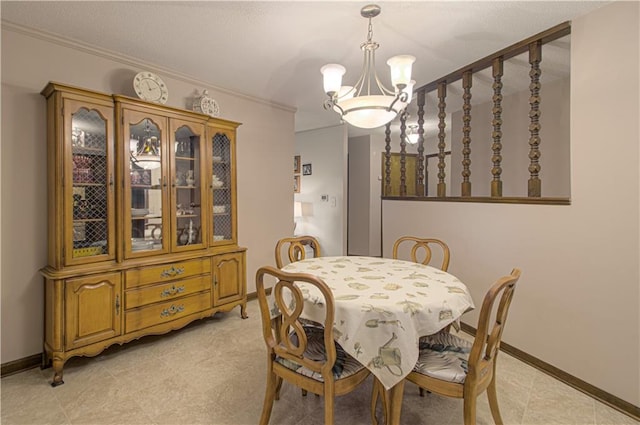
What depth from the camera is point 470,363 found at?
1.42 m

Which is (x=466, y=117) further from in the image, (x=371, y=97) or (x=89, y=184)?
(x=89, y=184)

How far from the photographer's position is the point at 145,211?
8.77 feet

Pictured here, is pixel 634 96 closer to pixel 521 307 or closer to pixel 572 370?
pixel 521 307

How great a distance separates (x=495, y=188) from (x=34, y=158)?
358 centimetres

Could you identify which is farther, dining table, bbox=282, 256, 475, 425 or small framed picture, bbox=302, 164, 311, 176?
small framed picture, bbox=302, 164, 311, 176

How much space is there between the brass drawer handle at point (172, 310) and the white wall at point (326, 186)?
313cm

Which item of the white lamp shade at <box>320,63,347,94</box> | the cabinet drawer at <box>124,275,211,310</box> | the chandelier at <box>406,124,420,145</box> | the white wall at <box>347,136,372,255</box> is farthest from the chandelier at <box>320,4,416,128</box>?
the white wall at <box>347,136,372,255</box>

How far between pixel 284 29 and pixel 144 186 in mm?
1643

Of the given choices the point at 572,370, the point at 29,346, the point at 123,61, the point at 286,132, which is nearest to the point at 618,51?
the point at 572,370

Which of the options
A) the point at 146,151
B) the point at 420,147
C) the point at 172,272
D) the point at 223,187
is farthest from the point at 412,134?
the point at 172,272

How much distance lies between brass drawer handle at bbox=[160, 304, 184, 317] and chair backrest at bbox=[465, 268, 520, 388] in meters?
2.27

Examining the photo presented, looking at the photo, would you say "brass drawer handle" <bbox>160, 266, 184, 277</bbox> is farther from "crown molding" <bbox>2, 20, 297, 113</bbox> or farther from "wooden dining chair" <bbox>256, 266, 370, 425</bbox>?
"crown molding" <bbox>2, 20, 297, 113</bbox>

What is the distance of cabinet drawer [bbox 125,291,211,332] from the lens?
2486mm

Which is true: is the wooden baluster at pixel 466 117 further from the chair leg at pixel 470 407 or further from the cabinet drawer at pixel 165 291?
the cabinet drawer at pixel 165 291
